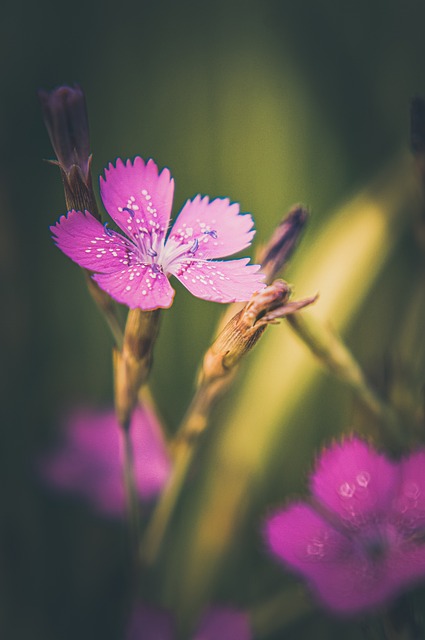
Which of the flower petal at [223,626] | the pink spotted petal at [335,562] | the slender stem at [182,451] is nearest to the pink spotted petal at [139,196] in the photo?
the slender stem at [182,451]

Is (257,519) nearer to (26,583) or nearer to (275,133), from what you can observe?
(26,583)

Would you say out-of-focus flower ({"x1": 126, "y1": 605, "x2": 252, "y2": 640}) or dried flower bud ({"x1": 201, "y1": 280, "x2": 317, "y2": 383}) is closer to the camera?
dried flower bud ({"x1": 201, "y1": 280, "x2": 317, "y2": 383})

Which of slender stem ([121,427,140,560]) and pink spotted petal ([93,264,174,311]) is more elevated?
pink spotted petal ([93,264,174,311])

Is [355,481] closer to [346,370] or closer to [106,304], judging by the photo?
[346,370]

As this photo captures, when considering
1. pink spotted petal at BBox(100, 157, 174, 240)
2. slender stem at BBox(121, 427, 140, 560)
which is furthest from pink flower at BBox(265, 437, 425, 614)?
pink spotted petal at BBox(100, 157, 174, 240)

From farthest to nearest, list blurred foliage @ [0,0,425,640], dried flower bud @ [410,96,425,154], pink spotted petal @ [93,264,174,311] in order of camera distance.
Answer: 1. blurred foliage @ [0,0,425,640]
2. dried flower bud @ [410,96,425,154]
3. pink spotted petal @ [93,264,174,311]

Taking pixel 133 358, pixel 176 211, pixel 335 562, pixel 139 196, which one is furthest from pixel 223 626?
pixel 176 211

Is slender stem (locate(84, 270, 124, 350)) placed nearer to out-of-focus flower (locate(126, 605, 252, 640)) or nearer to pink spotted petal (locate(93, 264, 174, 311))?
pink spotted petal (locate(93, 264, 174, 311))
